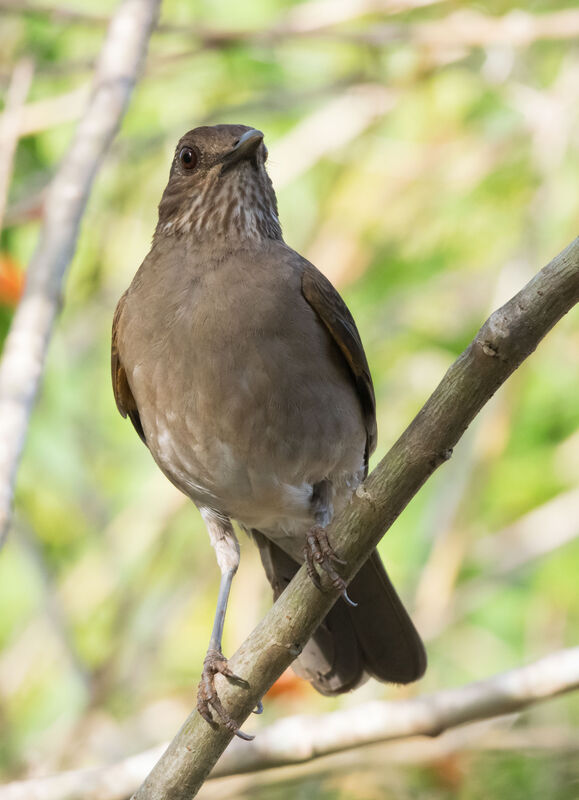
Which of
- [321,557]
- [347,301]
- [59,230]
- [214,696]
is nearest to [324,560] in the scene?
[321,557]

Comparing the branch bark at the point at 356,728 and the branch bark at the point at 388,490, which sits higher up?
the branch bark at the point at 388,490

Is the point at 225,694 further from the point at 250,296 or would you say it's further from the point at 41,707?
the point at 41,707

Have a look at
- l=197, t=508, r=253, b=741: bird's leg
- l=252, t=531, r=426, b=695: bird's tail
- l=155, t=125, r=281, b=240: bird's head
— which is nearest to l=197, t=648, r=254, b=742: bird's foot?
l=197, t=508, r=253, b=741: bird's leg

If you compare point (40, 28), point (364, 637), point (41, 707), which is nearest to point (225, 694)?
→ point (364, 637)

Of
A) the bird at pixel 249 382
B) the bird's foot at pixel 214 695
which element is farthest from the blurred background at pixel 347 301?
the bird's foot at pixel 214 695

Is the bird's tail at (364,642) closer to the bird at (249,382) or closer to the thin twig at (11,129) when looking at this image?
the bird at (249,382)

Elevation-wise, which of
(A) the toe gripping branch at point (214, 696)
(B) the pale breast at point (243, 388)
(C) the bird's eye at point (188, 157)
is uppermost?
(C) the bird's eye at point (188, 157)

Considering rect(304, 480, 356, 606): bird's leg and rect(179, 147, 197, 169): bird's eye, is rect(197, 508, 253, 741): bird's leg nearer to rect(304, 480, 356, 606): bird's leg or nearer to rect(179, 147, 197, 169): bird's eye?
rect(304, 480, 356, 606): bird's leg
